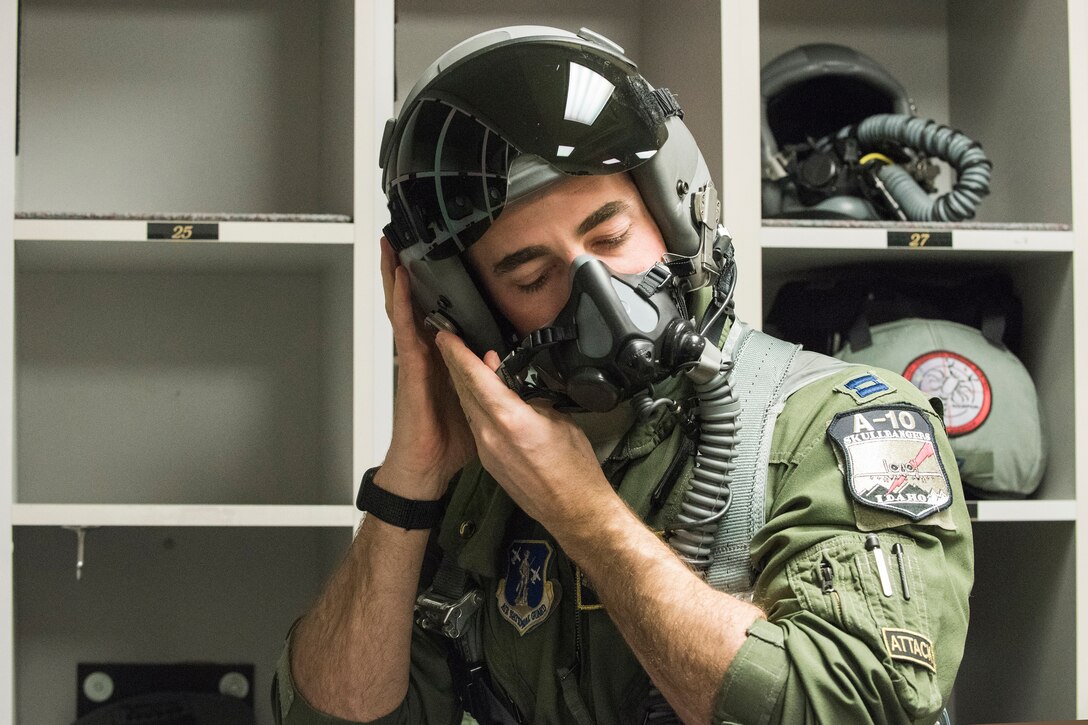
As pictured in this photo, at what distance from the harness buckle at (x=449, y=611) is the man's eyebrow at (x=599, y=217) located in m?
0.47

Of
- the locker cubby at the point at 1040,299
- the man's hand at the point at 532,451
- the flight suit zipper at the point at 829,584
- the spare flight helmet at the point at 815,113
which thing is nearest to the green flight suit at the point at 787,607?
the flight suit zipper at the point at 829,584

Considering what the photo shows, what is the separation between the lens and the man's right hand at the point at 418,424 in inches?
48.8

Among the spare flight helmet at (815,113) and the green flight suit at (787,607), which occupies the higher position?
the spare flight helmet at (815,113)

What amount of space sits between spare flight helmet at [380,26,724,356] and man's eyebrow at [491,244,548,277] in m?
0.04

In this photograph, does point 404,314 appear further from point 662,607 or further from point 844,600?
point 844,600

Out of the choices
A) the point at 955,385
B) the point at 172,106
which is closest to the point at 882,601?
the point at 955,385

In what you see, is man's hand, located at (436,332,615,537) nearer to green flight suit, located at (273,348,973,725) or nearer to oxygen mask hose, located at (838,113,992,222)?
green flight suit, located at (273,348,973,725)

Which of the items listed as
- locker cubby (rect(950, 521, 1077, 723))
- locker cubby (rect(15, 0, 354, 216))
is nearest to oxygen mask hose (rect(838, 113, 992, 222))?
locker cubby (rect(950, 521, 1077, 723))

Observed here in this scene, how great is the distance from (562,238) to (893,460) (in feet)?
1.36

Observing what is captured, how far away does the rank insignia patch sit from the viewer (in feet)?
3.85

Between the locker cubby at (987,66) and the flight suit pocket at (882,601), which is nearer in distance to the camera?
the flight suit pocket at (882,601)

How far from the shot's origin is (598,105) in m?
1.07

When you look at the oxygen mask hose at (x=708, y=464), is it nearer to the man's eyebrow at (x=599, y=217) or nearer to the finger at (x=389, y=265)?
the man's eyebrow at (x=599, y=217)

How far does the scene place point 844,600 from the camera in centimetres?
92
